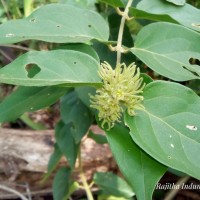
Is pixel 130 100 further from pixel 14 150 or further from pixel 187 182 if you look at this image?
pixel 14 150

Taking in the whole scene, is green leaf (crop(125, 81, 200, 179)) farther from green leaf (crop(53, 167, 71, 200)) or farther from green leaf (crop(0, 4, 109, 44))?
green leaf (crop(53, 167, 71, 200))

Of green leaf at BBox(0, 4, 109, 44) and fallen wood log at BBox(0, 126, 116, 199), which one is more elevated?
green leaf at BBox(0, 4, 109, 44)

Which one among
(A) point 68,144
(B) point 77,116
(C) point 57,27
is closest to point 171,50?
(C) point 57,27

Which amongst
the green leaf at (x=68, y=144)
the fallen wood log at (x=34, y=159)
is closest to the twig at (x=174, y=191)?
the fallen wood log at (x=34, y=159)

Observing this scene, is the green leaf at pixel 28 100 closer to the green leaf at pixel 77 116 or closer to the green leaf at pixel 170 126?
the green leaf at pixel 170 126

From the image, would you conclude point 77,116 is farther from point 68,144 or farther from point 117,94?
point 117,94

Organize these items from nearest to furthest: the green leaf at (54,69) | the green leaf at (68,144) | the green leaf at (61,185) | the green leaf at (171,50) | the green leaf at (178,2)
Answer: the green leaf at (54,69)
the green leaf at (171,50)
the green leaf at (178,2)
the green leaf at (68,144)
the green leaf at (61,185)

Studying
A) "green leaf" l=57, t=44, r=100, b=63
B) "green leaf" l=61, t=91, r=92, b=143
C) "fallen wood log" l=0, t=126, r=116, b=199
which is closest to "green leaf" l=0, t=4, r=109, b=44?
"green leaf" l=57, t=44, r=100, b=63
